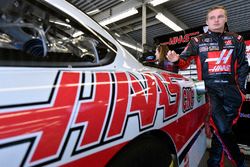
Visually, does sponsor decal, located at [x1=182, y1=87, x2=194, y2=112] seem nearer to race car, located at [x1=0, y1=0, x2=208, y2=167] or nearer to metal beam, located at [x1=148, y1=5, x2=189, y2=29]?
race car, located at [x1=0, y1=0, x2=208, y2=167]

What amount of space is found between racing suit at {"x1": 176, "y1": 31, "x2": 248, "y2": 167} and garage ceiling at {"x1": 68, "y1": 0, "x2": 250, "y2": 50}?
12.1ft

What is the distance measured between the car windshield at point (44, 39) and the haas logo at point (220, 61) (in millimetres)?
1286

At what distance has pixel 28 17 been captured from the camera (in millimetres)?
764

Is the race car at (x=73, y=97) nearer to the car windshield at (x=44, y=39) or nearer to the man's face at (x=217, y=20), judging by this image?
the car windshield at (x=44, y=39)

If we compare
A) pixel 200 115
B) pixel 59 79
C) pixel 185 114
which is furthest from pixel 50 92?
pixel 200 115

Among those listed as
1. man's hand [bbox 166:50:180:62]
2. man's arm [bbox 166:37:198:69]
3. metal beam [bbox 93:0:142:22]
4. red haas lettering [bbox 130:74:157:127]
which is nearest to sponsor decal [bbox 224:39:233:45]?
man's arm [bbox 166:37:198:69]

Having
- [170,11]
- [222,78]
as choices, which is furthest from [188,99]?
[170,11]

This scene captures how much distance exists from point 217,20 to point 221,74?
45 cm

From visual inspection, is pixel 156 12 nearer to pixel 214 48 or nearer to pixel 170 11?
pixel 170 11

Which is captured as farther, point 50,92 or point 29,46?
point 29,46

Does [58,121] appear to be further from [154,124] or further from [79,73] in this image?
[154,124]

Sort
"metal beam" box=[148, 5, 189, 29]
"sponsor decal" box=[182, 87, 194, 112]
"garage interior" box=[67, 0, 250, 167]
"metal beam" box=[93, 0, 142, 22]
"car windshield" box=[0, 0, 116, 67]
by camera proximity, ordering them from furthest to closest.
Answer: "metal beam" box=[148, 5, 189, 29] < "garage interior" box=[67, 0, 250, 167] < "metal beam" box=[93, 0, 142, 22] < "sponsor decal" box=[182, 87, 194, 112] < "car windshield" box=[0, 0, 116, 67]

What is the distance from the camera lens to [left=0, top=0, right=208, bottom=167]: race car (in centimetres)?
52

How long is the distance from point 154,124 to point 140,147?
0.38 ft
